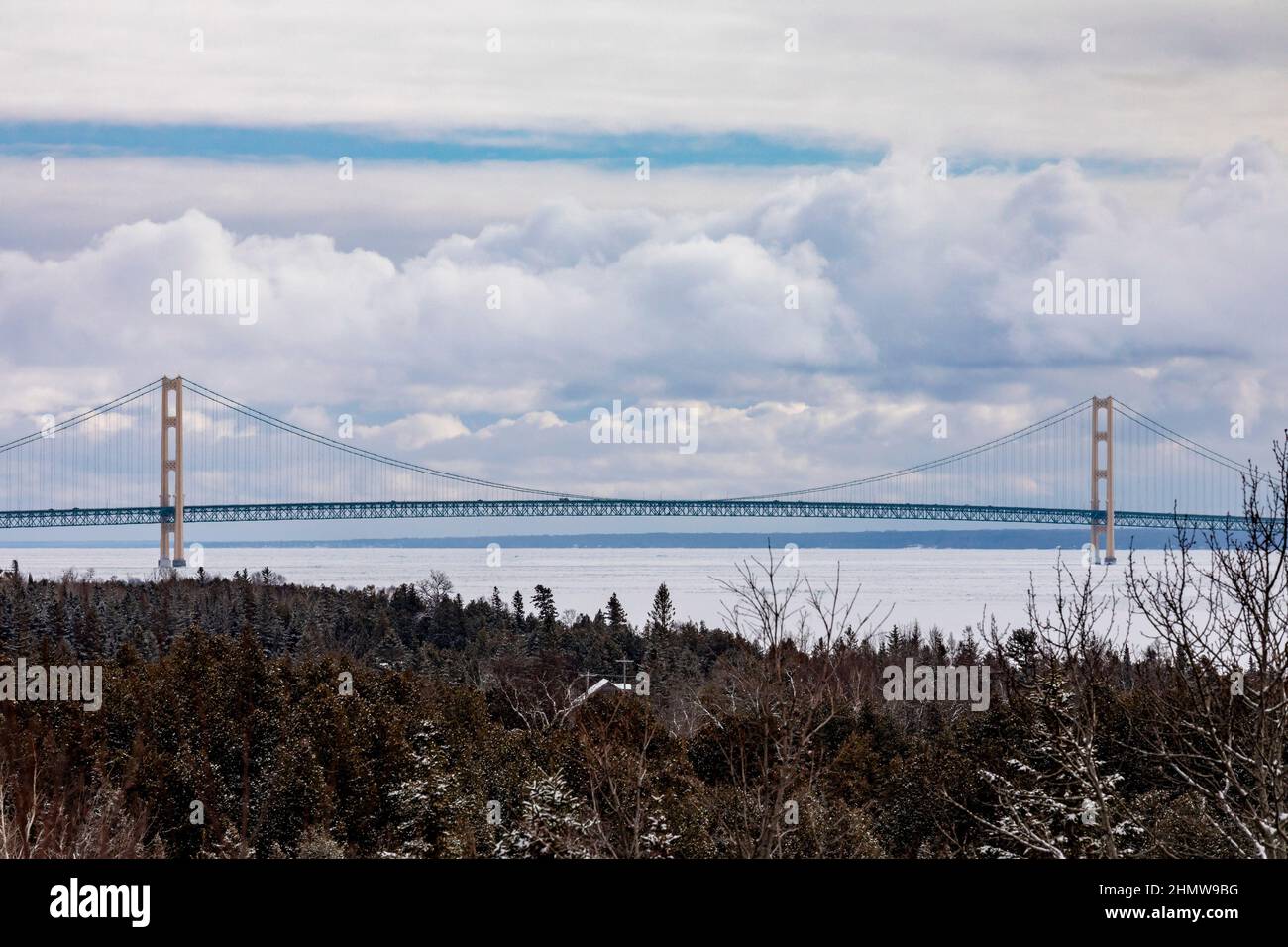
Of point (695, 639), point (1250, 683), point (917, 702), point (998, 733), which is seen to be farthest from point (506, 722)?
point (1250, 683)

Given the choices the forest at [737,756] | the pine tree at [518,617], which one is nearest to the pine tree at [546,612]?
the pine tree at [518,617]

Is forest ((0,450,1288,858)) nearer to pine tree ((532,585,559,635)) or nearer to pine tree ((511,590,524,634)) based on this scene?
pine tree ((532,585,559,635))

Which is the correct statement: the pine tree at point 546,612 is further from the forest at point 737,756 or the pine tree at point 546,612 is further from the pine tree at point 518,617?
the forest at point 737,756

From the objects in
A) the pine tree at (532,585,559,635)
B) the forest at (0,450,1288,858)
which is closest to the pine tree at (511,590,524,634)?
Answer: the pine tree at (532,585,559,635)

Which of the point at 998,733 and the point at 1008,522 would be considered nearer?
the point at 998,733
